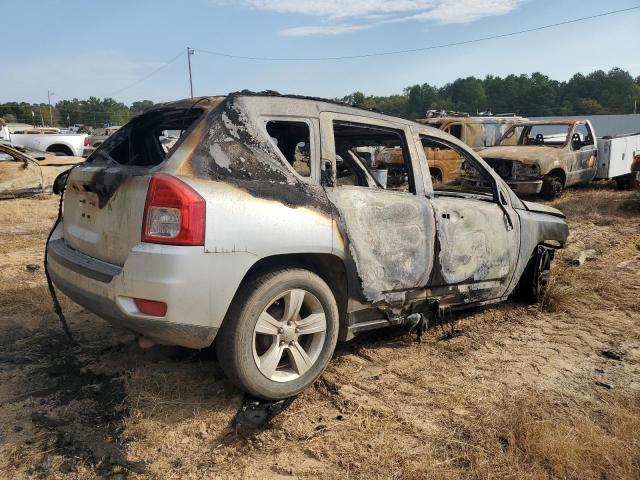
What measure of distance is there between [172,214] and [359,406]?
1602 millimetres

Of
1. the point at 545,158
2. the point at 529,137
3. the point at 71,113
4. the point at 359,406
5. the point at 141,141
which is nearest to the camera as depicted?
the point at 359,406

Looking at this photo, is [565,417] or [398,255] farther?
[398,255]

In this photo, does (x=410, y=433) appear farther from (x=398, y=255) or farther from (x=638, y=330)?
(x=638, y=330)

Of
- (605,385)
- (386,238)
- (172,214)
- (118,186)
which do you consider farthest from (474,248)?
(118,186)

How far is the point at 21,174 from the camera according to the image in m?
10.7

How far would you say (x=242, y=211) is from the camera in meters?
2.75

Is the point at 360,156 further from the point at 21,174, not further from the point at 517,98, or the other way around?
the point at 517,98

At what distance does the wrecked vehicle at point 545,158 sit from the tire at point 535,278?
20.7 feet

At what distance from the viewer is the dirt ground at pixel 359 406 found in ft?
8.48

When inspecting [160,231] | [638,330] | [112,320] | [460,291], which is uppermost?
[160,231]

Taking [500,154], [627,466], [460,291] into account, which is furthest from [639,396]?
[500,154]

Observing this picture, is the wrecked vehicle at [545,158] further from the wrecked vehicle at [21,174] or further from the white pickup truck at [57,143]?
the white pickup truck at [57,143]

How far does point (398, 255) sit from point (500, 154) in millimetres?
8830

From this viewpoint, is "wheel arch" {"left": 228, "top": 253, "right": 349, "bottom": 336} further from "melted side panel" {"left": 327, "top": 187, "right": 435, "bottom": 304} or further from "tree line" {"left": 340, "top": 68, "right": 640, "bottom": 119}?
"tree line" {"left": 340, "top": 68, "right": 640, "bottom": 119}
